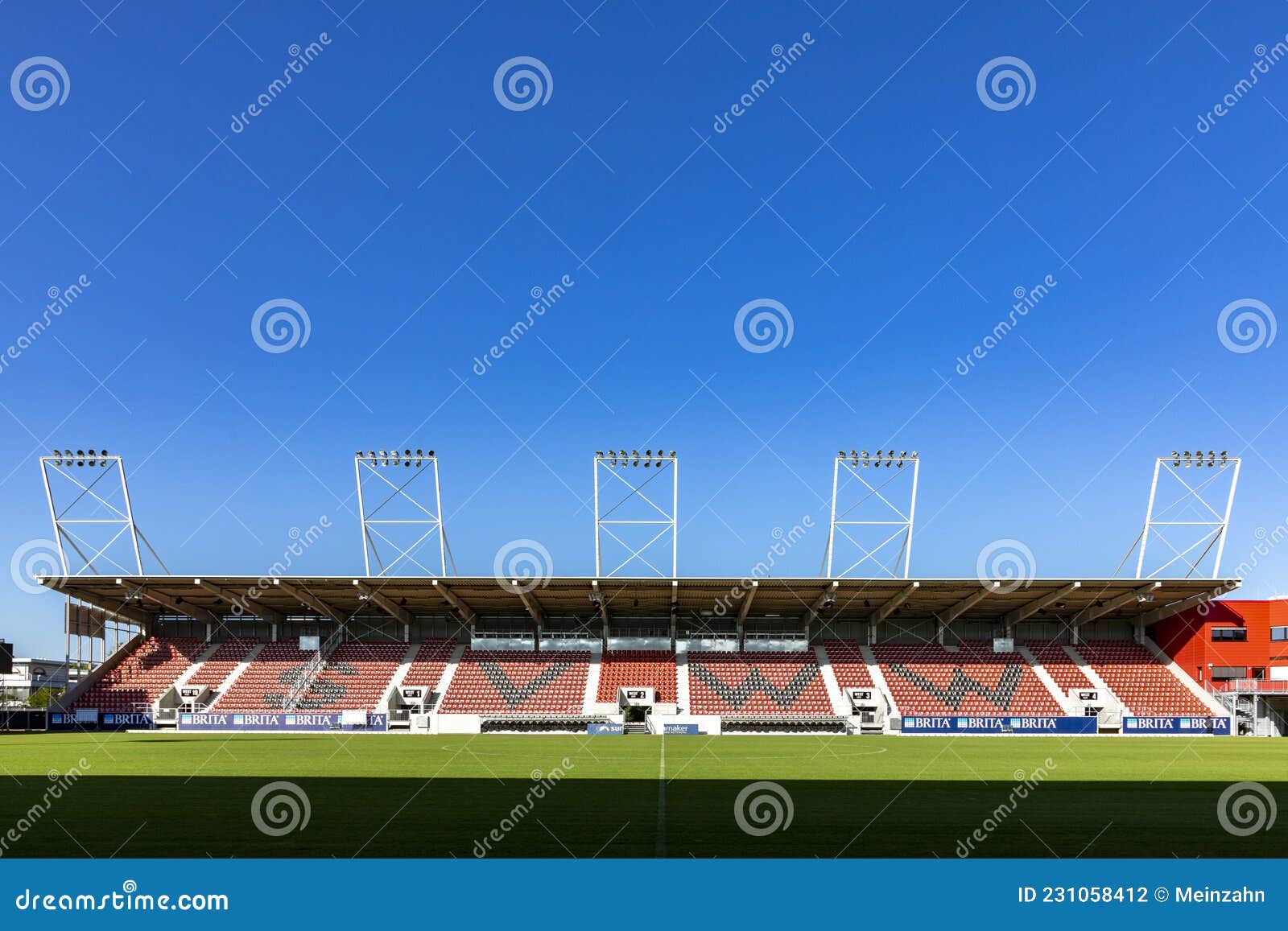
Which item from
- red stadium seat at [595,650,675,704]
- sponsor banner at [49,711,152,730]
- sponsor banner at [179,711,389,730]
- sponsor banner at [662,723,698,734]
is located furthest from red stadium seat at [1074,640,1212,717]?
sponsor banner at [49,711,152,730]

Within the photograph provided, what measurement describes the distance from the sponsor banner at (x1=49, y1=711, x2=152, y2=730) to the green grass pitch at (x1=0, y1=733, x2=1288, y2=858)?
20.8 metres

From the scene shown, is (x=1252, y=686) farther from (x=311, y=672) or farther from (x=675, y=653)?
(x=311, y=672)

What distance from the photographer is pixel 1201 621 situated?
54812 mm

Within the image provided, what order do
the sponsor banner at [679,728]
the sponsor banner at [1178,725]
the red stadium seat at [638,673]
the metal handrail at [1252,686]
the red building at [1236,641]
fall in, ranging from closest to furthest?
1. the sponsor banner at [679,728]
2. the sponsor banner at [1178,725]
3. the metal handrail at [1252,686]
4. the red building at [1236,641]
5. the red stadium seat at [638,673]

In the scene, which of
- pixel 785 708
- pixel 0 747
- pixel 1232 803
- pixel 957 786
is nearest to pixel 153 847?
pixel 957 786

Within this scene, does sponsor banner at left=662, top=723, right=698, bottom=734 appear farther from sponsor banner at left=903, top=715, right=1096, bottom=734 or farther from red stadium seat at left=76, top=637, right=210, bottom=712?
red stadium seat at left=76, top=637, right=210, bottom=712

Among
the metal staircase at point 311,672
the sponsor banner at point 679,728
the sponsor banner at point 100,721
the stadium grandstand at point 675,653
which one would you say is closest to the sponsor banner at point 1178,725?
the stadium grandstand at point 675,653

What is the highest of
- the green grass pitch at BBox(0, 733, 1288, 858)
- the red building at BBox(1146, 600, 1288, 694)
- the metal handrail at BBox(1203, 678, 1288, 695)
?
the red building at BBox(1146, 600, 1288, 694)

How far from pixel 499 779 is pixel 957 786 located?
9.25 m

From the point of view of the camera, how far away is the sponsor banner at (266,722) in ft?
161

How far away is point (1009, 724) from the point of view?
48719 mm

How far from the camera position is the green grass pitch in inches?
457

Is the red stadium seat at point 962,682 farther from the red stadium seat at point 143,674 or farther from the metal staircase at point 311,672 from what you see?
the red stadium seat at point 143,674

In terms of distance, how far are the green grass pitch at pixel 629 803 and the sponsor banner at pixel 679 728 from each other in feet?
56.4
